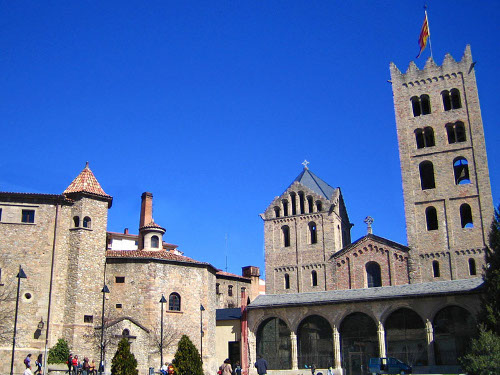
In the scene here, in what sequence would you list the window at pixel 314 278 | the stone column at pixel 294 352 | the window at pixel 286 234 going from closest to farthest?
the stone column at pixel 294 352 → the window at pixel 314 278 → the window at pixel 286 234

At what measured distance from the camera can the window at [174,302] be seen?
1711 inches

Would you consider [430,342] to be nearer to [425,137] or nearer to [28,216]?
[425,137]

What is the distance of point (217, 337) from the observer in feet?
161

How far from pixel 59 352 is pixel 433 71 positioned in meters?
37.5

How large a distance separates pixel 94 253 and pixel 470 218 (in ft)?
95.7

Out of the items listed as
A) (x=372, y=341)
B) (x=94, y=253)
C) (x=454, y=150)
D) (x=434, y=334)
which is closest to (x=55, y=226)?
(x=94, y=253)

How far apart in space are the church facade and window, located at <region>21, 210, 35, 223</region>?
1812 cm

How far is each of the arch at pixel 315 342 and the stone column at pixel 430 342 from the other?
7202 mm

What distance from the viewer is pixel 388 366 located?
38438 mm

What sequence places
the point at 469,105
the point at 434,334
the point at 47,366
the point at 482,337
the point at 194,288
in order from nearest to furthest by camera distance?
1. the point at 482,337
2. the point at 47,366
3. the point at 434,334
4. the point at 194,288
5. the point at 469,105

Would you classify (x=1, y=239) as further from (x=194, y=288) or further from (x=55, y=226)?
(x=194, y=288)

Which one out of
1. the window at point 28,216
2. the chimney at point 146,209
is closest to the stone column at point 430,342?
the chimney at point 146,209

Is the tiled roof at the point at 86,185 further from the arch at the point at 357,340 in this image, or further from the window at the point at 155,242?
the arch at the point at 357,340

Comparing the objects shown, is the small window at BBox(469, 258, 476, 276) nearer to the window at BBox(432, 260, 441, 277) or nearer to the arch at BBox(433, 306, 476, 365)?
the window at BBox(432, 260, 441, 277)
